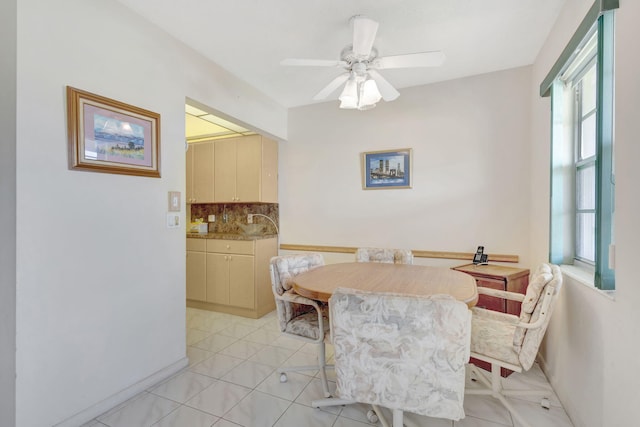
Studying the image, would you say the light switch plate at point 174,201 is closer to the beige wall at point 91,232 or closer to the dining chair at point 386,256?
the beige wall at point 91,232

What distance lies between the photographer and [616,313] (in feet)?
4.18

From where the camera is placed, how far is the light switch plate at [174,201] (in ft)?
7.44

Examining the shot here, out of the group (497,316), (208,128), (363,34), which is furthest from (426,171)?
(208,128)

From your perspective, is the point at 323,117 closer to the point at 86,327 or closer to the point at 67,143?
the point at 67,143

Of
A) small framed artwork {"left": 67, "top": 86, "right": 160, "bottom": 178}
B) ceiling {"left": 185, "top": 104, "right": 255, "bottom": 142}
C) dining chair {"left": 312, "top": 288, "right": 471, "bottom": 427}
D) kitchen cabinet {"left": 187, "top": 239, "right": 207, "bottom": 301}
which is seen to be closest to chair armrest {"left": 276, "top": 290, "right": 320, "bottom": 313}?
dining chair {"left": 312, "top": 288, "right": 471, "bottom": 427}

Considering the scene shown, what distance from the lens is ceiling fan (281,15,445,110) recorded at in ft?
5.95

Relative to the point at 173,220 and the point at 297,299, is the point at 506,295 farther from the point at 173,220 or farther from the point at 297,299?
the point at 173,220

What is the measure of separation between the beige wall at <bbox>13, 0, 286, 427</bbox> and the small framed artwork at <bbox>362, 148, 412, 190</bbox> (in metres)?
1.98

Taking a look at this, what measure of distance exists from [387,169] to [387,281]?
5.73ft

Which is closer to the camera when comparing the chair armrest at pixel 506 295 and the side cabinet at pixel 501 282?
the chair armrest at pixel 506 295

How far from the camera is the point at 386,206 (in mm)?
3369

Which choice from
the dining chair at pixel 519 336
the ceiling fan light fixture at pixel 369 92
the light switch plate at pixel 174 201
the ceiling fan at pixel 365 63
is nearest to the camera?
the dining chair at pixel 519 336

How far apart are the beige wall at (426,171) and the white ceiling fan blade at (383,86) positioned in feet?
3.46

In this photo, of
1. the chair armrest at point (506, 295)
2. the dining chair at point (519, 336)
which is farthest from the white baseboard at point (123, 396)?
the chair armrest at point (506, 295)
